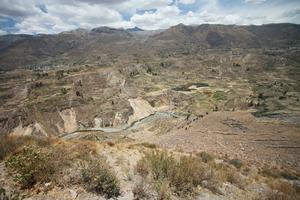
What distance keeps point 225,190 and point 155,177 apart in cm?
249

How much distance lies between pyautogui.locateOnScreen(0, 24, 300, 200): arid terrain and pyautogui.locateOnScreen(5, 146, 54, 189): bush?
0.09ft

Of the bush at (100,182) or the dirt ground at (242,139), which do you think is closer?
the bush at (100,182)

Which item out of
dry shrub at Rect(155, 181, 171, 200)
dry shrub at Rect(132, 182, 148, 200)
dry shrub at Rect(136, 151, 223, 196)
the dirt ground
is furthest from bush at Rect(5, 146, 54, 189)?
the dirt ground

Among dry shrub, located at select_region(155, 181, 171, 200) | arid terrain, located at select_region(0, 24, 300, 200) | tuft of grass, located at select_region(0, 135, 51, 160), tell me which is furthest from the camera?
tuft of grass, located at select_region(0, 135, 51, 160)

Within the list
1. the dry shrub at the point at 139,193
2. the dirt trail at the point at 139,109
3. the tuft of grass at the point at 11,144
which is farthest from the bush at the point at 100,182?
the dirt trail at the point at 139,109

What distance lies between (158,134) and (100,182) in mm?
32819

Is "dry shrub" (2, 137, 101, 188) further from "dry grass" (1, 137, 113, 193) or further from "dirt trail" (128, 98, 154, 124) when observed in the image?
"dirt trail" (128, 98, 154, 124)

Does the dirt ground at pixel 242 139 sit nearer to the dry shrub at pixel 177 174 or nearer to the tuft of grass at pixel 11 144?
the dry shrub at pixel 177 174

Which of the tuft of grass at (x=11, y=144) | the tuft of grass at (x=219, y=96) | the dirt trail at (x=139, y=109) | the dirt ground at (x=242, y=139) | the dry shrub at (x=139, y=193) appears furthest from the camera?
the tuft of grass at (x=219, y=96)

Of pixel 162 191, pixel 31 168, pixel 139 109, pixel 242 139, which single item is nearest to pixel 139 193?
pixel 162 191

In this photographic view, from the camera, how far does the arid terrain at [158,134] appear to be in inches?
279

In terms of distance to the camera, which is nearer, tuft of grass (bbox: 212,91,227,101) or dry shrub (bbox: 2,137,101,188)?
dry shrub (bbox: 2,137,101,188)

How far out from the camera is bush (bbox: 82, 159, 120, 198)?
661cm

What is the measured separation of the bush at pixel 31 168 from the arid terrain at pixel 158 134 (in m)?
0.03
